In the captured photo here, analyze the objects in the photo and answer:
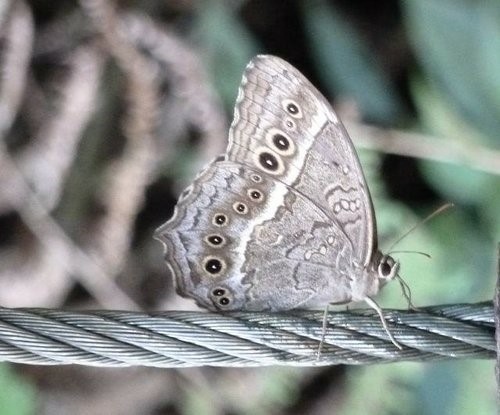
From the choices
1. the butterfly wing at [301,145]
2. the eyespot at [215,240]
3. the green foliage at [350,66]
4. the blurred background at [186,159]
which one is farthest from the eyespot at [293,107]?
the green foliage at [350,66]

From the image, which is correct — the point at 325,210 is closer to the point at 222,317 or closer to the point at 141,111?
the point at 222,317

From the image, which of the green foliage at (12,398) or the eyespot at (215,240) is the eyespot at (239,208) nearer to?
the eyespot at (215,240)

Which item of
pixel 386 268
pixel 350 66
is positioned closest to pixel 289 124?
pixel 386 268

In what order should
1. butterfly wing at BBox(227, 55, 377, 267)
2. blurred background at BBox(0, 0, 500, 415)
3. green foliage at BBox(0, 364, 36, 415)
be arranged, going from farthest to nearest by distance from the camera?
blurred background at BBox(0, 0, 500, 415)
green foliage at BBox(0, 364, 36, 415)
butterfly wing at BBox(227, 55, 377, 267)

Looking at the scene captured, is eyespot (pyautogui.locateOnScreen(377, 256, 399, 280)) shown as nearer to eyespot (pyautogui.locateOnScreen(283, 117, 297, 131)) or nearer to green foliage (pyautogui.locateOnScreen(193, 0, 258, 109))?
eyespot (pyautogui.locateOnScreen(283, 117, 297, 131))

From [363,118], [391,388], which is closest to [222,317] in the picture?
[391,388]

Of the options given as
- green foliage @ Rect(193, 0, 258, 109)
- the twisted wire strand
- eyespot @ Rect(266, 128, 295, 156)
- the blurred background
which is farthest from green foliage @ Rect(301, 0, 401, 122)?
the twisted wire strand
